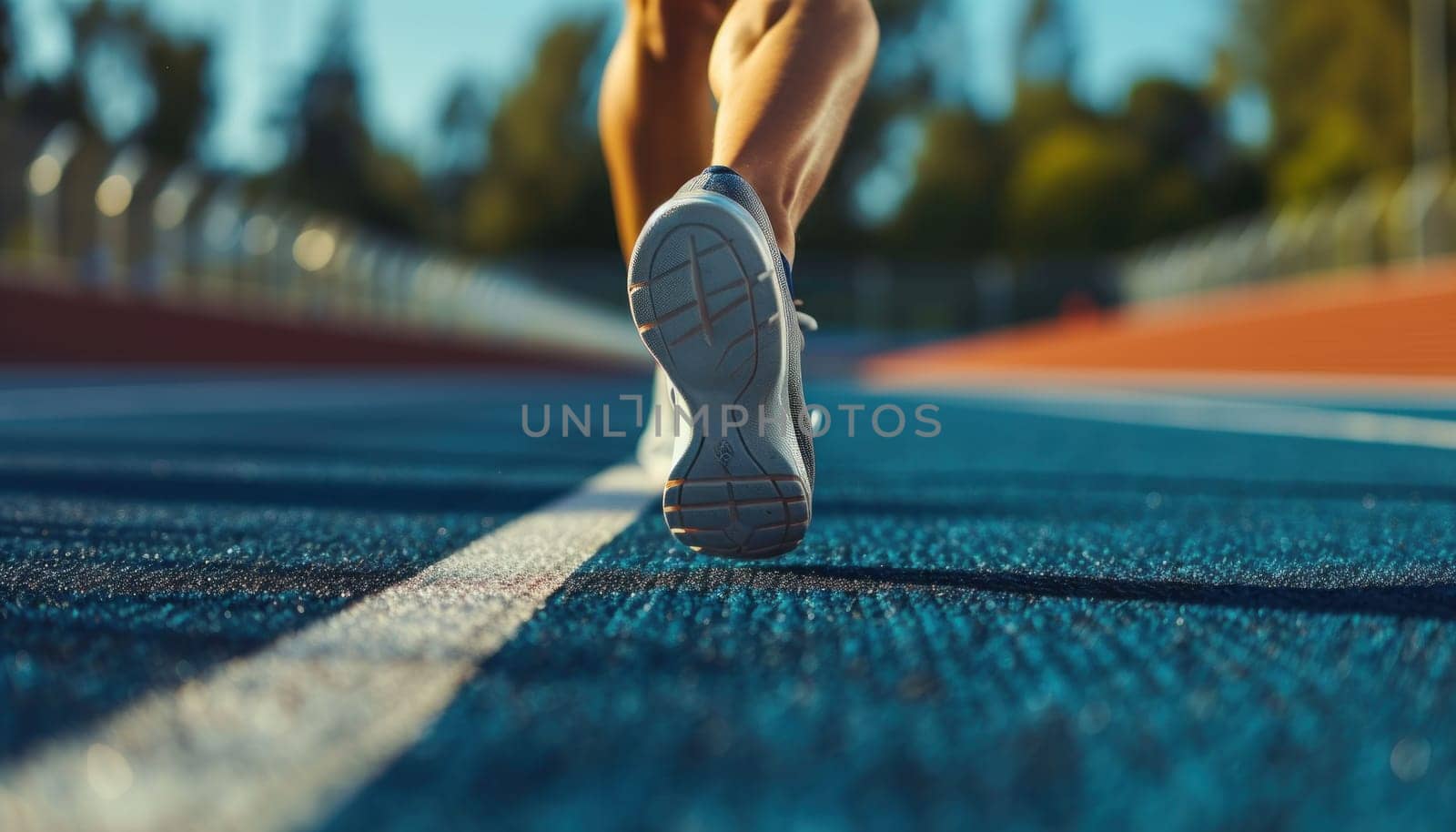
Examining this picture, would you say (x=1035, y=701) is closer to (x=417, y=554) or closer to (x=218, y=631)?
(x=218, y=631)

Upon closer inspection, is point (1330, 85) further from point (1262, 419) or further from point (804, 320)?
point (804, 320)

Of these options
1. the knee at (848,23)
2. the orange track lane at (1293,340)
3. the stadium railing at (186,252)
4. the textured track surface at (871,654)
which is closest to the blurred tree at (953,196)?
the orange track lane at (1293,340)

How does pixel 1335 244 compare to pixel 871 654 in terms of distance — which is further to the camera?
pixel 1335 244

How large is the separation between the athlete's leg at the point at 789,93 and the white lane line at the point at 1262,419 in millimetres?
2643

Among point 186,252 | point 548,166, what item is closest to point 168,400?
point 186,252

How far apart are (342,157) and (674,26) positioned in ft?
189

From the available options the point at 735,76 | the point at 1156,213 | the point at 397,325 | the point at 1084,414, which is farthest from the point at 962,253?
the point at 735,76

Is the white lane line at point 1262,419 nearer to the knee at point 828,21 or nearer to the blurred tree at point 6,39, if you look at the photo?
the knee at point 828,21

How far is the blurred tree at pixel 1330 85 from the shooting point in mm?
39750

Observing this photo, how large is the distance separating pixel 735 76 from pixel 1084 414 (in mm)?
5242

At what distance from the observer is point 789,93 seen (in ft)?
5.98

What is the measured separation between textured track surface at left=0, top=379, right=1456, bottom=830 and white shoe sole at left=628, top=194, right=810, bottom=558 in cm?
6

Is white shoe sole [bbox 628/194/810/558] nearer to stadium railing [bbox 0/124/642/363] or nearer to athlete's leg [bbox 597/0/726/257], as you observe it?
athlete's leg [bbox 597/0/726/257]

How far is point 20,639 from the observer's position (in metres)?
1.13
